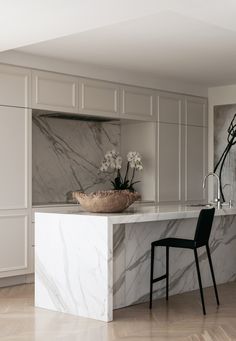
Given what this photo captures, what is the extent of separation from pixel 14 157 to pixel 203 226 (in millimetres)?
2101

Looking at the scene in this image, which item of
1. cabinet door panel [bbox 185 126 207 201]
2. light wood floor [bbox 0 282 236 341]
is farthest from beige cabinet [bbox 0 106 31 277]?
cabinet door panel [bbox 185 126 207 201]

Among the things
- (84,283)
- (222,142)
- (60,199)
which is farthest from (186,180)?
(84,283)

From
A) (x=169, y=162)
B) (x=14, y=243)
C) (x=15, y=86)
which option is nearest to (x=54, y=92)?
(x=15, y=86)

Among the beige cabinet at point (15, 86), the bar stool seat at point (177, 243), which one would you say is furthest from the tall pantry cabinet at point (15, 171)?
the bar stool seat at point (177, 243)

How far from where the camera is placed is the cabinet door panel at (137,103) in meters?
7.29

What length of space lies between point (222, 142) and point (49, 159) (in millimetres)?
2485

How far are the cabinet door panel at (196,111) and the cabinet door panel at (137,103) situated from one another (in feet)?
2.36

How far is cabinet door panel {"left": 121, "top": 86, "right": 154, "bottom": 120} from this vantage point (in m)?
7.29

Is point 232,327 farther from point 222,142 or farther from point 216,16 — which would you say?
point 222,142

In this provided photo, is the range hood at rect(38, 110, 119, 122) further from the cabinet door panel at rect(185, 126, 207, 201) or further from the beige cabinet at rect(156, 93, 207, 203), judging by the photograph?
the cabinet door panel at rect(185, 126, 207, 201)

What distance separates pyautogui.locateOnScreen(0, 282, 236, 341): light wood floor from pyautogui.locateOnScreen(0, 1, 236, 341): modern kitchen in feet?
0.05

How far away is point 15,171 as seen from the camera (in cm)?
611

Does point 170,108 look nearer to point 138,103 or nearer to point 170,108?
point 170,108

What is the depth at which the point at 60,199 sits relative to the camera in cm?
728
